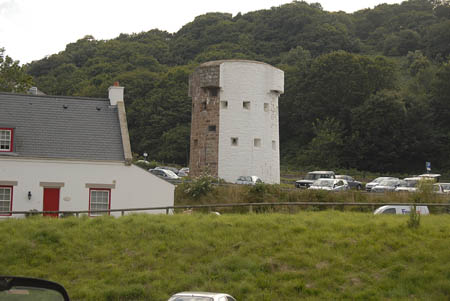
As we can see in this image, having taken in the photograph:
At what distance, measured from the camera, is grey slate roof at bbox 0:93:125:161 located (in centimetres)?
2898

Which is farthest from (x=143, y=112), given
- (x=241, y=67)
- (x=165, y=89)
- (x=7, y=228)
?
(x=7, y=228)

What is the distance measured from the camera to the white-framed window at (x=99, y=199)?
28.5 m

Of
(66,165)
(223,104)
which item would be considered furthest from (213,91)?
(66,165)

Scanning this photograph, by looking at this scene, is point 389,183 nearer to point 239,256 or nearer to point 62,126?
point 62,126

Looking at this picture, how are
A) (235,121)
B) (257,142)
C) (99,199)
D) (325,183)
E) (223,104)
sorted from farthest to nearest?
1. (257,142)
2. (223,104)
3. (235,121)
4. (325,183)
5. (99,199)

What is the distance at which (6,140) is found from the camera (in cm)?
2877

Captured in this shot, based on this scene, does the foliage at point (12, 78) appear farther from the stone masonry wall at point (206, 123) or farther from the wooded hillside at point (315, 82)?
the wooded hillside at point (315, 82)

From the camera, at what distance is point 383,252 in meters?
16.6

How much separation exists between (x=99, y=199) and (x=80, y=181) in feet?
4.21

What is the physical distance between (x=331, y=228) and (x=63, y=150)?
619 inches

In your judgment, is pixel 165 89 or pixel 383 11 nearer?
pixel 165 89

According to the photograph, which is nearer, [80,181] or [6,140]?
[80,181]

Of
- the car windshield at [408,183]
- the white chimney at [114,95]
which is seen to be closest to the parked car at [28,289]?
the white chimney at [114,95]

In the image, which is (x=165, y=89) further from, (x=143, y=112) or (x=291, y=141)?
(x=291, y=141)
